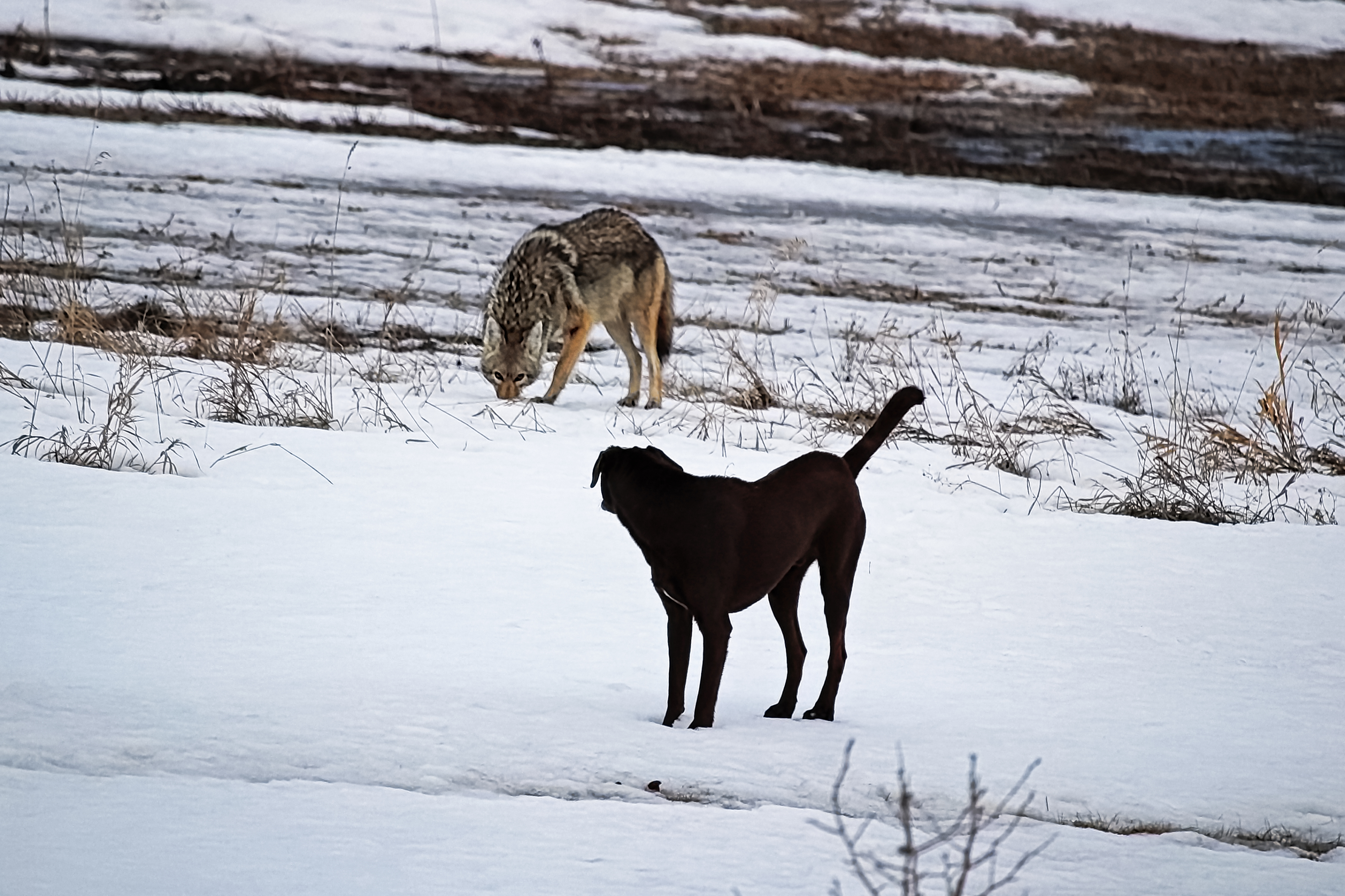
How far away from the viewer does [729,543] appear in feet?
11.3

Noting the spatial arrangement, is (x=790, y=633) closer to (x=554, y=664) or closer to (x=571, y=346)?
(x=554, y=664)

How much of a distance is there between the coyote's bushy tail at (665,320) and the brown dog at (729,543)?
559 cm

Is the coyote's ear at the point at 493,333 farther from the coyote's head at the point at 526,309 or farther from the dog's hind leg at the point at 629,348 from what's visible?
the dog's hind leg at the point at 629,348

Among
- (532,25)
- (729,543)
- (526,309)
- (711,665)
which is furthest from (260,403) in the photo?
(532,25)

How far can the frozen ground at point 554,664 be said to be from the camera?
9.61 feet

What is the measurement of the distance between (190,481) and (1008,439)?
4789 mm

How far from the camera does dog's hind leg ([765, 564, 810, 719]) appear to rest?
12.8ft

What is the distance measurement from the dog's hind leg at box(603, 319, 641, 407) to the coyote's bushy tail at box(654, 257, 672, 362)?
0.18 metres

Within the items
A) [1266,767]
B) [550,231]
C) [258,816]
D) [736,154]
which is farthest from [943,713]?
[736,154]

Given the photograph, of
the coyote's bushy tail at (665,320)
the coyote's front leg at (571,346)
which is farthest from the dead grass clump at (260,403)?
the coyote's bushy tail at (665,320)

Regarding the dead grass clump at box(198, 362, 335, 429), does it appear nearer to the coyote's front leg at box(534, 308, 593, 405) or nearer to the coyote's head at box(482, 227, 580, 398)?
the coyote's head at box(482, 227, 580, 398)

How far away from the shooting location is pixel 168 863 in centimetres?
262

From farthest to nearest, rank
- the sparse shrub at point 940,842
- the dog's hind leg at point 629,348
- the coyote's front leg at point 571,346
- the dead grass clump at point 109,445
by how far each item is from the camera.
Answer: the dog's hind leg at point 629,348 → the coyote's front leg at point 571,346 → the dead grass clump at point 109,445 → the sparse shrub at point 940,842

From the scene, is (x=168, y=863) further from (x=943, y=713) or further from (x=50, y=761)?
(x=943, y=713)
